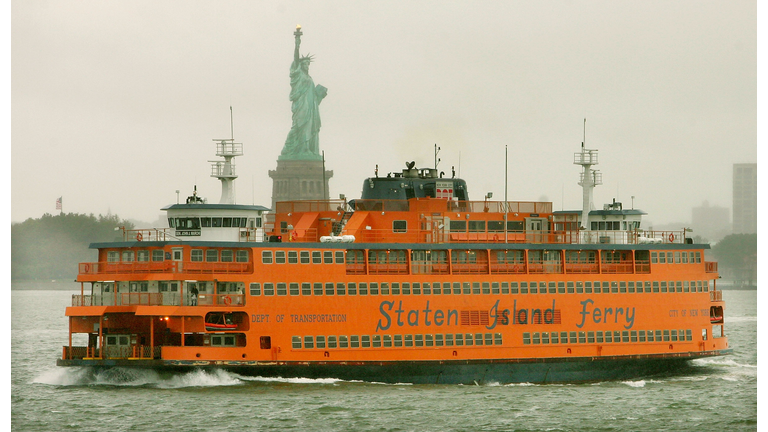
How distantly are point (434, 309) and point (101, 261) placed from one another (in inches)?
532

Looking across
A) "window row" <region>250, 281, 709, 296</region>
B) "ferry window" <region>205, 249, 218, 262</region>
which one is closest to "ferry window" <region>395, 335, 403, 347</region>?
"window row" <region>250, 281, 709, 296</region>

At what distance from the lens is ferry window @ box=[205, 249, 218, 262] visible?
41469 millimetres

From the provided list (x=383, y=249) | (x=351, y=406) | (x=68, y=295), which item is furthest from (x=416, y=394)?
(x=68, y=295)

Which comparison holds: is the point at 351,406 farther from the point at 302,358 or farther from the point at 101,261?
the point at 101,261

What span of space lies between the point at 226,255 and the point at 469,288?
10183 mm

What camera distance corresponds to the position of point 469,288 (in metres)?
44.2

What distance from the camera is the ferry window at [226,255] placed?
41.6 meters

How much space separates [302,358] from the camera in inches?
1623

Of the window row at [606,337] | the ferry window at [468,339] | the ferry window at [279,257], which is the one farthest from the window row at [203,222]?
the window row at [606,337]

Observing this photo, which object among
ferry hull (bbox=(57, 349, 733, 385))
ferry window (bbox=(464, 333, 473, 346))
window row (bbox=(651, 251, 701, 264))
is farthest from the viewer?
window row (bbox=(651, 251, 701, 264))

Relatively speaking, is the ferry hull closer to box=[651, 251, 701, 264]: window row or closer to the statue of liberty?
box=[651, 251, 701, 264]: window row

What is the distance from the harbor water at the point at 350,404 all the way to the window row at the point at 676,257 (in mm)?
5337

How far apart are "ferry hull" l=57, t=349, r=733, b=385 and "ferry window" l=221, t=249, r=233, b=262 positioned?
411cm

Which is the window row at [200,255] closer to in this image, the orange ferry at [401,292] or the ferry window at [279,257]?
the orange ferry at [401,292]
